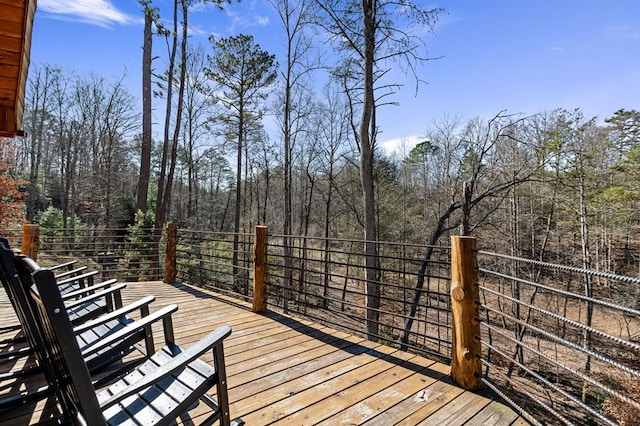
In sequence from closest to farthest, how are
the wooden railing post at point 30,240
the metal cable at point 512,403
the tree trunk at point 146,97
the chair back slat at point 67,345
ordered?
the chair back slat at point 67,345 < the metal cable at point 512,403 < the wooden railing post at point 30,240 < the tree trunk at point 146,97

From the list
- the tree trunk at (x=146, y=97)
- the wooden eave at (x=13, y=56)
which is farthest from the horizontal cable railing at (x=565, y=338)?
the tree trunk at (x=146, y=97)

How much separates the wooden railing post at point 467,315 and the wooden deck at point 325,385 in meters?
0.12

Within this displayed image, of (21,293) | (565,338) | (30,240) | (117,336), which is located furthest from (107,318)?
(565,338)

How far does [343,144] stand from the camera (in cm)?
1467

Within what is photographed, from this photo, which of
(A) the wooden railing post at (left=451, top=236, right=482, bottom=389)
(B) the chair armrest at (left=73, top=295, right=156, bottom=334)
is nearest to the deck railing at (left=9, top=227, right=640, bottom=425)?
(A) the wooden railing post at (left=451, top=236, right=482, bottom=389)

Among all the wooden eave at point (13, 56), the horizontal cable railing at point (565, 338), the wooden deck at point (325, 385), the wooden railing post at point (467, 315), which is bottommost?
the horizontal cable railing at point (565, 338)

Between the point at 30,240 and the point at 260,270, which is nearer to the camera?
the point at 260,270

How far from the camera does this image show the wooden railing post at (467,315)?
212 centimetres

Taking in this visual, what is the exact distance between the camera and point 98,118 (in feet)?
49.1

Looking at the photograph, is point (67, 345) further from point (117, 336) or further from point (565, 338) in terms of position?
point (565, 338)

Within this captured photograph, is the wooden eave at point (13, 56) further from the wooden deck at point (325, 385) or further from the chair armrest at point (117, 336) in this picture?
the wooden deck at point (325, 385)

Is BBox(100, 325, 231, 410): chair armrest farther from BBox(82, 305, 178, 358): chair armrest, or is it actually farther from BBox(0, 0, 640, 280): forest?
BBox(0, 0, 640, 280): forest

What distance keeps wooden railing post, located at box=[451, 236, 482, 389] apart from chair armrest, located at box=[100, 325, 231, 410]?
158 cm

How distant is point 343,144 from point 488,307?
1312cm
